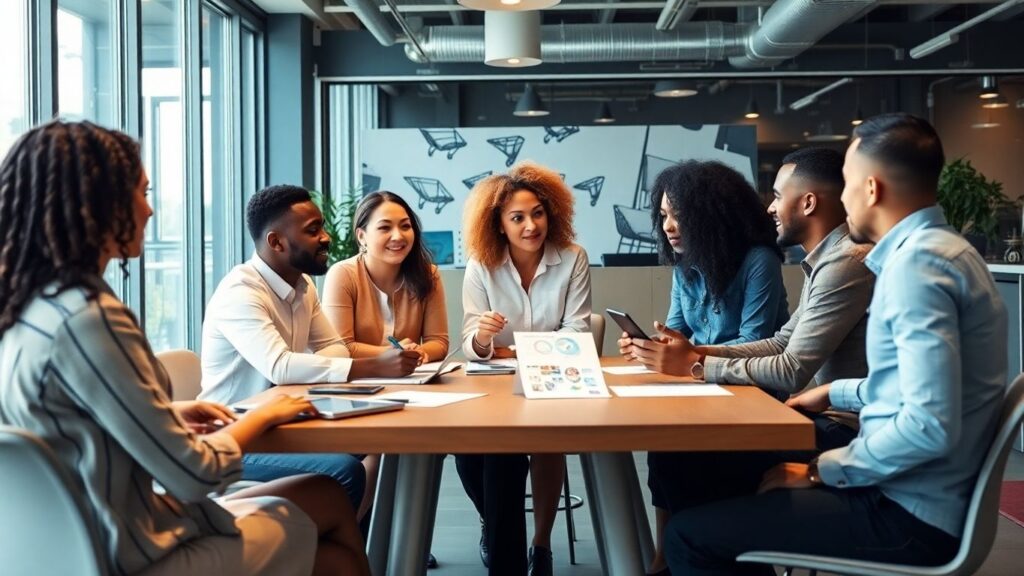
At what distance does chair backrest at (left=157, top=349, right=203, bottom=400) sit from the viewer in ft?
8.77

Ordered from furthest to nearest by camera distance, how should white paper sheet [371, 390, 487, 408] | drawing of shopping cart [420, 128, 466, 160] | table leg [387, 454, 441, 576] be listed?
drawing of shopping cart [420, 128, 466, 160] → table leg [387, 454, 441, 576] → white paper sheet [371, 390, 487, 408]

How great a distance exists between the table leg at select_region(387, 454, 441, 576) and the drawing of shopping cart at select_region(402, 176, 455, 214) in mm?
5684

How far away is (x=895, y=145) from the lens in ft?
6.21

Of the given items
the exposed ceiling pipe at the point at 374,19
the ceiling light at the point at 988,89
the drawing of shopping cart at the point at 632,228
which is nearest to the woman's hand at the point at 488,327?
the exposed ceiling pipe at the point at 374,19

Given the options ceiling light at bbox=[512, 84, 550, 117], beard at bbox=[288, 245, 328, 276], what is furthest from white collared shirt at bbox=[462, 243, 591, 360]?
ceiling light at bbox=[512, 84, 550, 117]

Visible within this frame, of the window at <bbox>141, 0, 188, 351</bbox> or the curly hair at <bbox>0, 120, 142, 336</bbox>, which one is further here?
the window at <bbox>141, 0, 188, 351</bbox>

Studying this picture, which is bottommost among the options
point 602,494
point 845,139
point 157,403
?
point 602,494

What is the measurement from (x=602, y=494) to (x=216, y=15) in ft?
17.7

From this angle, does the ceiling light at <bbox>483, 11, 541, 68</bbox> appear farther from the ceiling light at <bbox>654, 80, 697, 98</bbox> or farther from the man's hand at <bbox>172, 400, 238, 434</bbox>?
the man's hand at <bbox>172, 400, 238, 434</bbox>

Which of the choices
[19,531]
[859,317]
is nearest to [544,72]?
[859,317]

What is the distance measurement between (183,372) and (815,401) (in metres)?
1.63

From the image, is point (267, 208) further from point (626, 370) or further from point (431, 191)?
point (431, 191)

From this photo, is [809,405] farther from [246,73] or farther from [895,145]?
[246,73]

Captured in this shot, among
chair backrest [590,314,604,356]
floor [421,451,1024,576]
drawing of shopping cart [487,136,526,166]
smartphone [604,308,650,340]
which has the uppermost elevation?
drawing of shopping cart [487,136,526,166]
